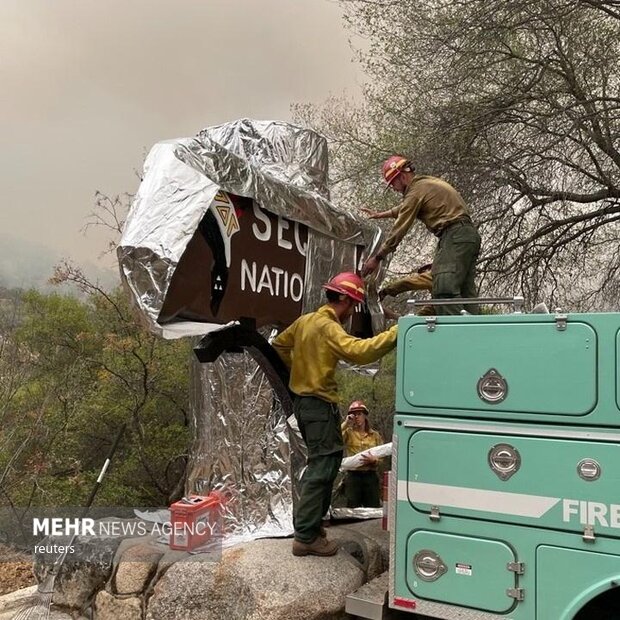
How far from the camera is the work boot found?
4320 millimetres

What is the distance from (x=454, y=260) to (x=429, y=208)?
472mm

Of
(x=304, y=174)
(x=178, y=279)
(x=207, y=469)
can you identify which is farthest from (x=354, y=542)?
(x=304, y=174)

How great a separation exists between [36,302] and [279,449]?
6.75m

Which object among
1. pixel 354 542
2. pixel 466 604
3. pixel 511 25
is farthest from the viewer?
pixel 511 25

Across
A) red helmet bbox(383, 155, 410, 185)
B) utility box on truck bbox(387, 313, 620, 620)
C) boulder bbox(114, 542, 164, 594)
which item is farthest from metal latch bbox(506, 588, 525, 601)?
red helmet bbox(383, 155, 410, 185)

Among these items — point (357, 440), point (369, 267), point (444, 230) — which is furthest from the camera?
point (357, 440)

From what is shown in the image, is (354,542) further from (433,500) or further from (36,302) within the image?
(36,302)

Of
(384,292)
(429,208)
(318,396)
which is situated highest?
(429,208)

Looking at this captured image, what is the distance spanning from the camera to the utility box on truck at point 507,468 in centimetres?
291

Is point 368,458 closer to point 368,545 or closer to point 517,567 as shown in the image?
point 368,545

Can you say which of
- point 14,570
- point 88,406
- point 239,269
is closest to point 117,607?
point 239,269

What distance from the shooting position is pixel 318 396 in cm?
452

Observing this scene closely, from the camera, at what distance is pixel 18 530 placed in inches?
314

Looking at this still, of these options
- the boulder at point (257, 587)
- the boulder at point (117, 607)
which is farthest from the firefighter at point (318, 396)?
the boulder at point (117, 607)
